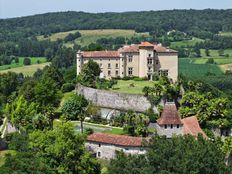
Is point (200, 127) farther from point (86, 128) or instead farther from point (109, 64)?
point (109, 64)

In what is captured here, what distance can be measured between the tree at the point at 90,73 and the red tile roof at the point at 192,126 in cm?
2044

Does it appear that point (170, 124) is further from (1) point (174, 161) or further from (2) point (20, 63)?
(2) point (20, 63)

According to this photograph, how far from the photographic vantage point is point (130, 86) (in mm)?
80188

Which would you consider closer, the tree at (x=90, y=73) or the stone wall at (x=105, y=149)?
the stone wall at (x=105, y=149)

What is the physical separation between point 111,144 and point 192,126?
958 centimetres

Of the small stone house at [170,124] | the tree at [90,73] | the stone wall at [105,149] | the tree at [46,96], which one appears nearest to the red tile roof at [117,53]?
the tree at [90,73]

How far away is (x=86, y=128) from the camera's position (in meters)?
68.5

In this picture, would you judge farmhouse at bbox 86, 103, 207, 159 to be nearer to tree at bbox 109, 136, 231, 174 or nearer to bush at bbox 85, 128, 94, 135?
bush at bbox 85, 128, 94, 135

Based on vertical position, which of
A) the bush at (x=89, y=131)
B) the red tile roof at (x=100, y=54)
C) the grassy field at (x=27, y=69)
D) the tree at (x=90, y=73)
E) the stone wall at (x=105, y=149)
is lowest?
the grassy field at (x=27, y=69)

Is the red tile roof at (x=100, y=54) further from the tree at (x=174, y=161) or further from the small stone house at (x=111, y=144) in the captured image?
the tree at (x=174, y=161)

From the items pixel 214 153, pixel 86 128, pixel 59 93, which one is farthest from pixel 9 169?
pixel 59 93

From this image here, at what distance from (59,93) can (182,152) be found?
3684 centimetres

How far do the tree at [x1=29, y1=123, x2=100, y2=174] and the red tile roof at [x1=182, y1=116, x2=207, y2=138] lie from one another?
42.7 feet

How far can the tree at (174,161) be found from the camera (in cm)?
4512
